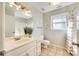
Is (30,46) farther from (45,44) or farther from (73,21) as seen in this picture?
(73,21)

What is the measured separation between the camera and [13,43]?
1614 mm

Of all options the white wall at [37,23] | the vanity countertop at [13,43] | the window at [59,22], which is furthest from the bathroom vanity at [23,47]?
the window at [59,22]

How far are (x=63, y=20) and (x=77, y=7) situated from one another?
284 millimetres

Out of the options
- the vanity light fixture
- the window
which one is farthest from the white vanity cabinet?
the vanity light fixture

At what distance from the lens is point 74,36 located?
5.27 ft

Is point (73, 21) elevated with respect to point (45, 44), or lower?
elevated

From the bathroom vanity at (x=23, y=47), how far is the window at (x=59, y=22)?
36 cm

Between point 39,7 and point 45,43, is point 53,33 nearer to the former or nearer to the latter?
point 45,43

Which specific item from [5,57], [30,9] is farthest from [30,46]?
[30,9]

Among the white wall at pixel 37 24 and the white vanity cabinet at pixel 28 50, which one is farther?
the white wall at pixel 37 24

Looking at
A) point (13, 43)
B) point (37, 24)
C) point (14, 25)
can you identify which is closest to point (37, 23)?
point (37, 24)

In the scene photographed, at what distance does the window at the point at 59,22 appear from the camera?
1605 millimetres

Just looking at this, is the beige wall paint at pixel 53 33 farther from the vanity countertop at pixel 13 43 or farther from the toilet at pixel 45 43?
the vanity countertop at pixel 13 43

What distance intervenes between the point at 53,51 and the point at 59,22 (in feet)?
1.56
